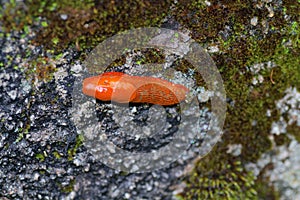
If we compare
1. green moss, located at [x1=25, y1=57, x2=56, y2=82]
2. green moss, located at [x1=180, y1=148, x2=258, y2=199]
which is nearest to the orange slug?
green moss, located at [x1=25, y1=57, x2=56, y2=82]

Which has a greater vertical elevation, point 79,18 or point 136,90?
point 79,18

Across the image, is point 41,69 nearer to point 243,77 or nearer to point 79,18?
point 79,18

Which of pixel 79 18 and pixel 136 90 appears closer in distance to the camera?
pixel 79 18

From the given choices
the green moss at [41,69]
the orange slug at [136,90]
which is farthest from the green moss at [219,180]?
the green moss at [41,69]

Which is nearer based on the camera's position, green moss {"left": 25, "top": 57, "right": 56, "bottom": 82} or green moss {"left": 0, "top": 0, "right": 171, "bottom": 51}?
green moss {"left": 0, "top": 0, "right": 171, "bottom": 51}

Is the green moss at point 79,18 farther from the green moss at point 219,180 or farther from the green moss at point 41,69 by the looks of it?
the green moss at point 219,180

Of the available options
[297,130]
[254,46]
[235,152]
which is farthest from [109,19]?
[297,130]

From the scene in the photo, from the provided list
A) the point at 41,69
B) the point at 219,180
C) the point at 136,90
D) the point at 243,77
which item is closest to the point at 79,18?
the point at 41,69

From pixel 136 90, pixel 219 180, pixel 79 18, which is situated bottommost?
pixel 219 180

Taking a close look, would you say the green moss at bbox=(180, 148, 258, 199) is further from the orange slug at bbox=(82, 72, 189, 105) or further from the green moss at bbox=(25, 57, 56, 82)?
the green moss at bbox=(25, 57, 56, 82)
